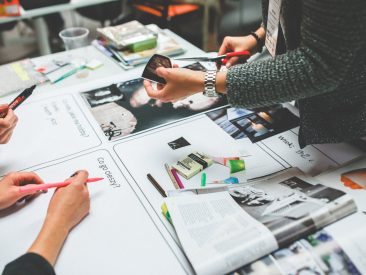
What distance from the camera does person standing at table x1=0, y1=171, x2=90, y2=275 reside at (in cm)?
64

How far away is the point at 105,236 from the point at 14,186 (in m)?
0.25

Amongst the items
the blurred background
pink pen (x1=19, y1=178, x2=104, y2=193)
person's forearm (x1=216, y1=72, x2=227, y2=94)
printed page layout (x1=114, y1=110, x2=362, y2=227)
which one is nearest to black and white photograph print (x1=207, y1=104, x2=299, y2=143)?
printed page layout (x1=114, y1=110, x2=362, y2=227)

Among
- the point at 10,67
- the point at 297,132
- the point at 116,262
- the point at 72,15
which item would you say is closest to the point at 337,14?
the point at 297,132

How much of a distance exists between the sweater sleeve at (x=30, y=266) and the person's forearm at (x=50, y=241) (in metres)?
0.02

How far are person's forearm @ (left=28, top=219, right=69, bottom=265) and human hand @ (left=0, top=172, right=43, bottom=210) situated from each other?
118 millimetres

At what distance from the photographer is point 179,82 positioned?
2.89 ft

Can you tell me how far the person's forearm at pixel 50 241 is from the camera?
675 millimetres

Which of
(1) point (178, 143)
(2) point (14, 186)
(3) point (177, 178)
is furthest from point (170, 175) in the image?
(2) point (14, 186)

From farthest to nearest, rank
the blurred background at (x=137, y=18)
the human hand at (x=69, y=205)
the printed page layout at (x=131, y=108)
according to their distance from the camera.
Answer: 1. the blurred background at (x=137, y=18)
2. the printed page layout at (x=131, y=108)
3. the human hand at (x=69, y=205)

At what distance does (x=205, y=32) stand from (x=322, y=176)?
8.47 feet

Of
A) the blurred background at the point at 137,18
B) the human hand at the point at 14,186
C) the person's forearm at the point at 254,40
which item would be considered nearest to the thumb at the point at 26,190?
the human hand at the point at 14,186

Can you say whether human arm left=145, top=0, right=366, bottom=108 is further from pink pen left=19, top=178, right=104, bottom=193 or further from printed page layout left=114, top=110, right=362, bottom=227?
pink pen left=19, top=178, right=104, bottom=193

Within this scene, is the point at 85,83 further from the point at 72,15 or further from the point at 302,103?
the point at 72,15

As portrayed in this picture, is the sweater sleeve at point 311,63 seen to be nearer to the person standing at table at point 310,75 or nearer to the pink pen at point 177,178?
the person standing at table at point 310,75
